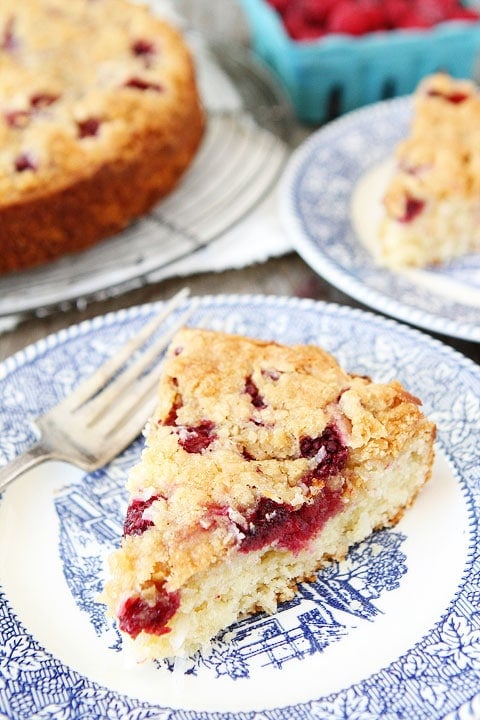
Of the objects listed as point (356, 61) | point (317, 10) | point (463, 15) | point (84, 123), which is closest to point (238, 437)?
point (84, 123)

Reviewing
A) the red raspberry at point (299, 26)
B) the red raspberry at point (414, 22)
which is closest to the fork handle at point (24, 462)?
the red raspberry at point (299, 26)

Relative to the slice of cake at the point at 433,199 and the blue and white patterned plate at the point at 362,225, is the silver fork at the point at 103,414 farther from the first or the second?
the slice of cake at the point at 433,199

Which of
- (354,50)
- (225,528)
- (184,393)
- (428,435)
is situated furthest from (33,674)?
(354,50)

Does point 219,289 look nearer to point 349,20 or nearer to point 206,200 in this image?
point 206,200

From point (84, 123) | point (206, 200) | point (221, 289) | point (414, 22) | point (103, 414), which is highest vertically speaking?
point (84, 123)

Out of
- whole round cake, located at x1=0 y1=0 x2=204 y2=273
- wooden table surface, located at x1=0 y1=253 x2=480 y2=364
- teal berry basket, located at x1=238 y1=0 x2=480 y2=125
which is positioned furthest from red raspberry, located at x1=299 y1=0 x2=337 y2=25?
wooden table surface, located at x1=0 y1=253 x2=480 y2=364
